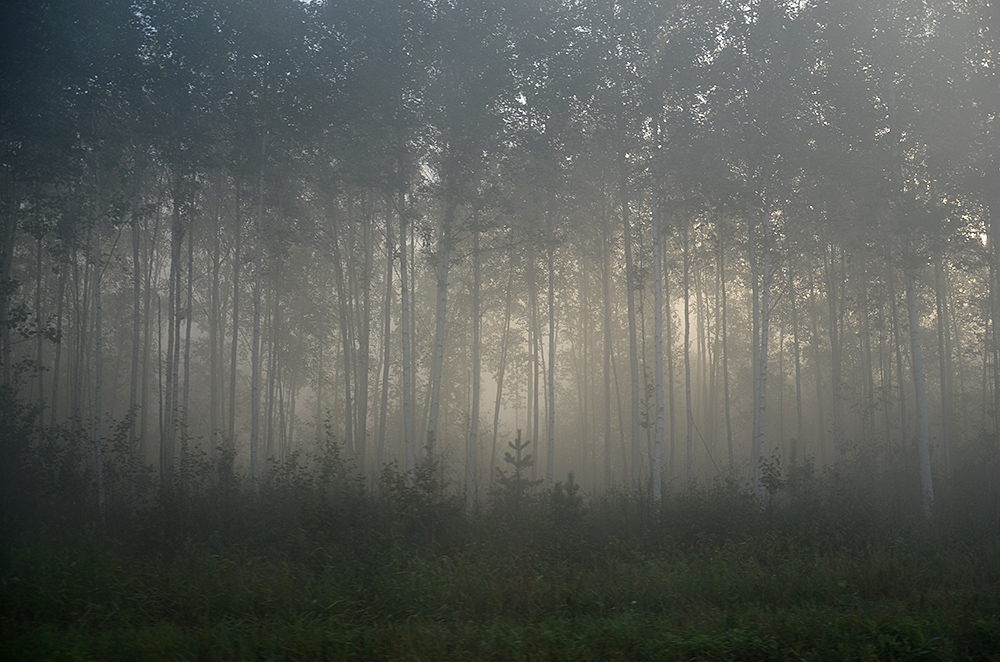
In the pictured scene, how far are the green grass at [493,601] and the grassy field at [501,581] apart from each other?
3 cm

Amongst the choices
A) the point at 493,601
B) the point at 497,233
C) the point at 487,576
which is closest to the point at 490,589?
the point at 493,601

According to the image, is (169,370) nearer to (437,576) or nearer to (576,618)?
(437,576)

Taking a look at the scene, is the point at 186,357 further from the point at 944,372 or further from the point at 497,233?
the point at 944,372

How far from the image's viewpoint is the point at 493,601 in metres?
8.45

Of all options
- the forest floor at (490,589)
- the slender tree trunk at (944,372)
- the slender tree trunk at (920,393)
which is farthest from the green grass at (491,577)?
the slender tree trunk at (944,372)

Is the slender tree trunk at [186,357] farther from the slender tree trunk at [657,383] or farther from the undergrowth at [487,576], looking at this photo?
the slender tree trunk at [657,383]

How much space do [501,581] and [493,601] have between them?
47 cm

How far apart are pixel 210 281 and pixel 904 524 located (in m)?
27.0

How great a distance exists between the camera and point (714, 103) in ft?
53.4

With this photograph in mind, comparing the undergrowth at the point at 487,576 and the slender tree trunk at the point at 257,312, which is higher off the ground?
the slender tree trunk at the point at 257,312

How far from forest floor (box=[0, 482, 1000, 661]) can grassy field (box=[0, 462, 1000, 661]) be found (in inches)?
1.3

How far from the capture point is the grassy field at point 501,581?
6.86 metres

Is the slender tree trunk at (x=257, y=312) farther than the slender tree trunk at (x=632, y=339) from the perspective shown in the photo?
No

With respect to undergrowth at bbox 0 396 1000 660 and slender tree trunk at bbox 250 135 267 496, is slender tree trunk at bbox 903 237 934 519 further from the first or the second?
slender tree trunk at bbox 250 135 267 496
